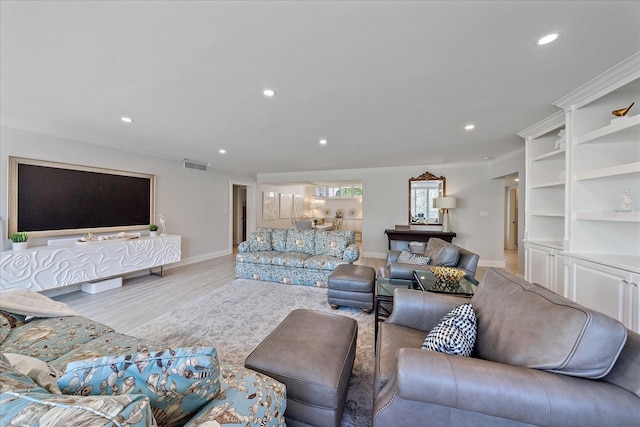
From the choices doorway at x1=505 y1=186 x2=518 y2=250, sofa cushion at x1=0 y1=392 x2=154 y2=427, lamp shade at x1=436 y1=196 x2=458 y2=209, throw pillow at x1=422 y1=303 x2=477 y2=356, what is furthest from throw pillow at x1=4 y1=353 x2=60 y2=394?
doorway at x1=505 y1=186 x2=518 y2=250

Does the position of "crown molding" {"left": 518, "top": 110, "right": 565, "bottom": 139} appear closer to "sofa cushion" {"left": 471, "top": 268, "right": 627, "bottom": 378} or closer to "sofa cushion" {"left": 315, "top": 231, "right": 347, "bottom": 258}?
"sofa cushion" {"left": 471, "top": 268, "right": 627, "bottom": 378}

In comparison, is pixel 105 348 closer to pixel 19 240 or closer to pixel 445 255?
pixel 19 240

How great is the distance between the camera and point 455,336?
1220mm

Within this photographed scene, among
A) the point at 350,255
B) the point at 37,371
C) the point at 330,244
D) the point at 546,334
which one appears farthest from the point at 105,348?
the point at 330,244

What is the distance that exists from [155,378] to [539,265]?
4.24 meters

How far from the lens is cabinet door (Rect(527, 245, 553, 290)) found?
3039mm

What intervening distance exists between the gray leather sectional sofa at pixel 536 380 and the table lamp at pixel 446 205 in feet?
15.2

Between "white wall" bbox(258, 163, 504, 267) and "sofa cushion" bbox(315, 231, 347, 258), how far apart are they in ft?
7.73

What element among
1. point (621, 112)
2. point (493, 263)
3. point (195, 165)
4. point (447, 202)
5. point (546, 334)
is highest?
point (195, 165)

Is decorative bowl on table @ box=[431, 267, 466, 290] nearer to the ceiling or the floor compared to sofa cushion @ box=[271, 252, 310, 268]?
nearer to the ceiling

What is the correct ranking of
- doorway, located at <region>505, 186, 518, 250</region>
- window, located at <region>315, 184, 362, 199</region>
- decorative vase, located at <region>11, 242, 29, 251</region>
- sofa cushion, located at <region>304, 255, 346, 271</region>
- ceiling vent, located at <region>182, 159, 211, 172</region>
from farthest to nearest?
1. window, located at <region>315, 184, 362, 199</region>
2. doorway, located at <region>505, 186, 518, 250</region>
3. ceiling vent, located at <region>182, 159, 211, 172</region>
4. sofa cushion, located at <region>304, 255, 346, 271</region>
5. decorative vase, located at <region>11, 242, 29, 251</region>

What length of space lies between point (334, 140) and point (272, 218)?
5.23 m

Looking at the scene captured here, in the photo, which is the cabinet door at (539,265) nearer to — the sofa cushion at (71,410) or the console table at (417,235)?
the console table at (417,235)

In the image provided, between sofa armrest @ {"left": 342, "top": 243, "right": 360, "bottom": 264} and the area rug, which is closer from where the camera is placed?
the area rug
